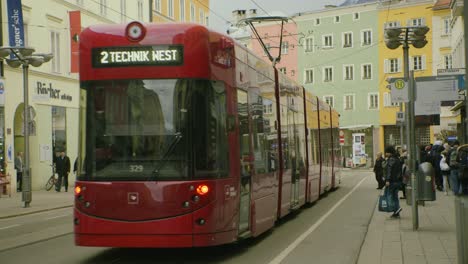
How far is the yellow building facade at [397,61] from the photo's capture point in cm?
6253

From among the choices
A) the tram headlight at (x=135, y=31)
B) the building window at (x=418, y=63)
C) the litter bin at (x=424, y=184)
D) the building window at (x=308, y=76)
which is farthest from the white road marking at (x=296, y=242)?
the building window at (x=308, y=76)

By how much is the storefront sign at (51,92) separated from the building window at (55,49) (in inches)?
39.7

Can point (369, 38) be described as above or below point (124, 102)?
above

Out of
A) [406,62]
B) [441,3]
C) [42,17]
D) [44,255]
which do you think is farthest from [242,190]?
[441,3]

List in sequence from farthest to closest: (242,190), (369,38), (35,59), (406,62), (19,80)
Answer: (369,38) → (19,80) → (35,59) → (406,62) → (242,190)

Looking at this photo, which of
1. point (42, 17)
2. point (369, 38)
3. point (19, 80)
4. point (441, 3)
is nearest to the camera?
point (19, 80)

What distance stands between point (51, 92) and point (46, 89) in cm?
58

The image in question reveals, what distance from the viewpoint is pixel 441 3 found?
60.3 m

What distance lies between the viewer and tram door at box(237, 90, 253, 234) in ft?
34.9

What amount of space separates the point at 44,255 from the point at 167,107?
3.24 metres

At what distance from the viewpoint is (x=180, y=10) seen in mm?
50375

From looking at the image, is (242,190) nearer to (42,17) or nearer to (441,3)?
(42,17)

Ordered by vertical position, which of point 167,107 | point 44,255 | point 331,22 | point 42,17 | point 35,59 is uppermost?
point 331,22

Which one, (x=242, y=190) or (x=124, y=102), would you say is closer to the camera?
(x=124, y=102)
